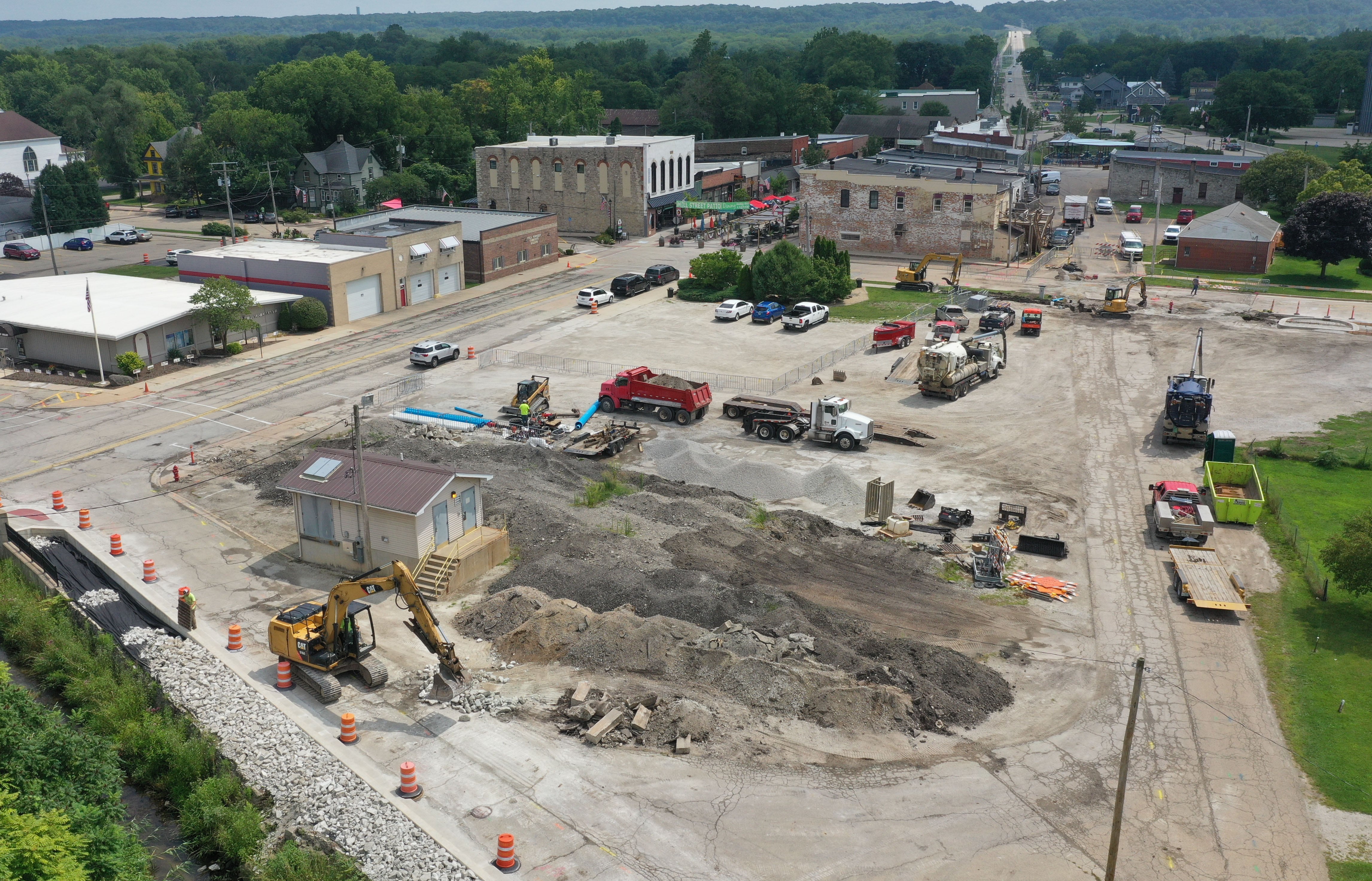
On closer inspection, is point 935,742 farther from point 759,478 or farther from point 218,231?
point 218,231

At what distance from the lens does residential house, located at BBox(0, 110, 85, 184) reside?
405 ft

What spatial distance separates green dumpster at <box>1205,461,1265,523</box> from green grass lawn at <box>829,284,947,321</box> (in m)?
27.9

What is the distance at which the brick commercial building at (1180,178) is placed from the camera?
357ft

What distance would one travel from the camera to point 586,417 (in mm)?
46812

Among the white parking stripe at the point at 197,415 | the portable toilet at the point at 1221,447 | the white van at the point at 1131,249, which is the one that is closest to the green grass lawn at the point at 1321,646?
the portable toilet at the point at 1221,447

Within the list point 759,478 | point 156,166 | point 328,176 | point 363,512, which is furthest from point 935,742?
point 156,166

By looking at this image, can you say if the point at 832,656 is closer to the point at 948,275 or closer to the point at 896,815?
the point at 896,815

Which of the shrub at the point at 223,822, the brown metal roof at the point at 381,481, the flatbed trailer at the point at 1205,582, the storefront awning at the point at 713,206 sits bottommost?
the shrub at the point at 223,822

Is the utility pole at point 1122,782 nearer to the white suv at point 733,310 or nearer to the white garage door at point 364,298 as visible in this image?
the white suv at point 733,310

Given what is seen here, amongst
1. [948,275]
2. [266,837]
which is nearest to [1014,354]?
[948,275]

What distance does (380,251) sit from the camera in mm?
67562

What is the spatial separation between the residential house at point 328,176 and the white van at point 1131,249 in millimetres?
72843

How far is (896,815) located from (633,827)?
16.7 feet

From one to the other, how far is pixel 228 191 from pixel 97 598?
59.6 meters
